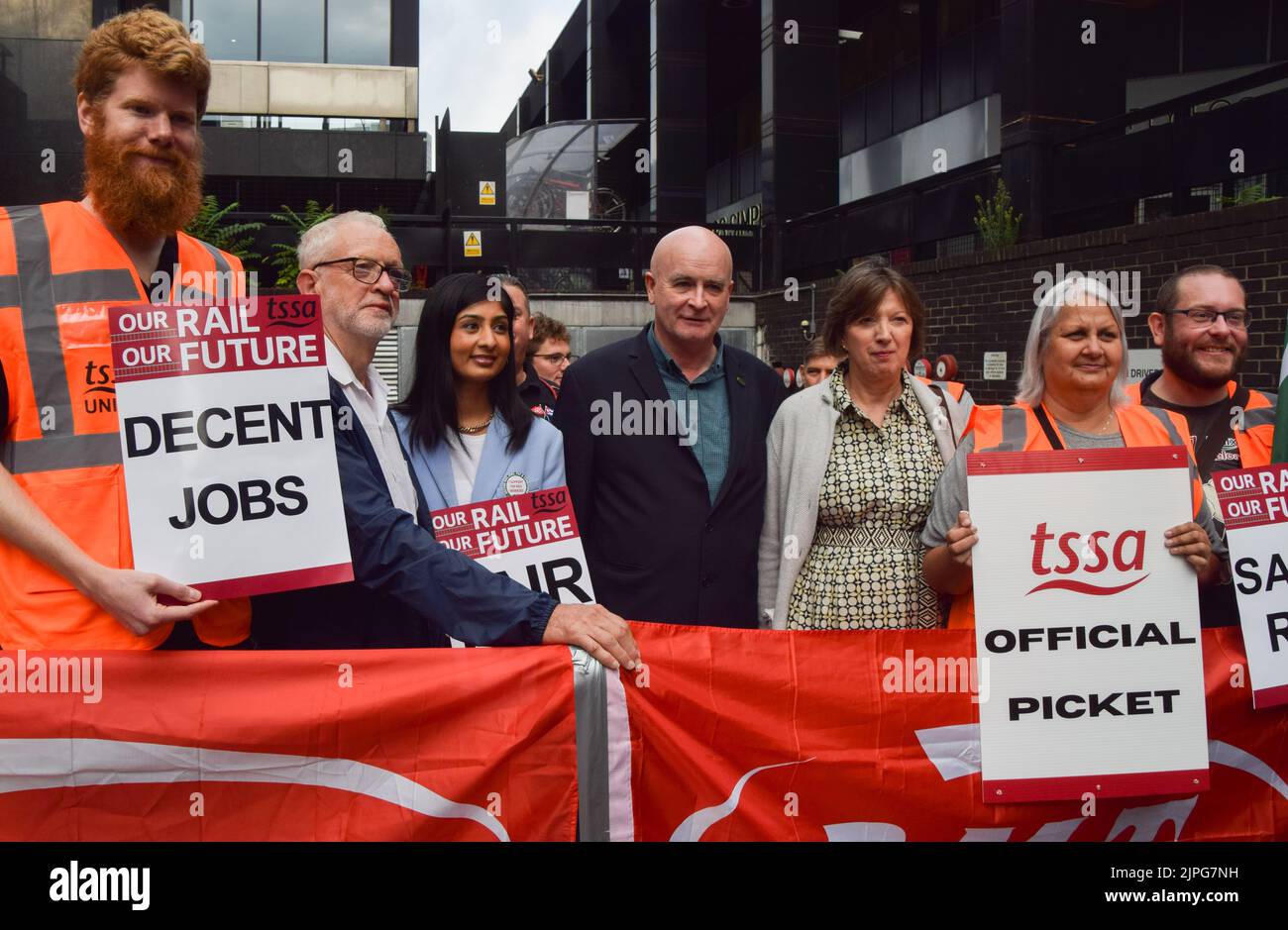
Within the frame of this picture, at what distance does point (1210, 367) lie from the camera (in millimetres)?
4078

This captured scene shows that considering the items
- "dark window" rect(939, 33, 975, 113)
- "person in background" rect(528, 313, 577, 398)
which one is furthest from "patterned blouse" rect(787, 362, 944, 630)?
"dark window" rect(939, 33, 975, 113)

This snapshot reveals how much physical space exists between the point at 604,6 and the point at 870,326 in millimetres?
24502

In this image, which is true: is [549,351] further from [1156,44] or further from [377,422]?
[1156,44]

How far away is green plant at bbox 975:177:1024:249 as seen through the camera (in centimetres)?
1157

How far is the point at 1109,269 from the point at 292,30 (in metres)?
24.1

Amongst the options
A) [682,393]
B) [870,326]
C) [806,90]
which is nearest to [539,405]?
[682,393]

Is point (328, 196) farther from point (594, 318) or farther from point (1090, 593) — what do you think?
point (1090, 593)

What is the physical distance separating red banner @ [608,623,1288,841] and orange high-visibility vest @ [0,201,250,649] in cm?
128

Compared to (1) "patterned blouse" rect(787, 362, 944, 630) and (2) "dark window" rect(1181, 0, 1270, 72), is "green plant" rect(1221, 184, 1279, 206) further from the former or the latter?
(2) "dark window" rect(1181, 0, 1270, 72)

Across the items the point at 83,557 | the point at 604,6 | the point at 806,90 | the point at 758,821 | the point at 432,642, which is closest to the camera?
the point at 83,557

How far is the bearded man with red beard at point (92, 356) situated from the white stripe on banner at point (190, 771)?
10.6 inches

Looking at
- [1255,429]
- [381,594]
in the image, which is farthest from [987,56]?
[381,594]

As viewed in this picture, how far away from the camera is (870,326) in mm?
3822

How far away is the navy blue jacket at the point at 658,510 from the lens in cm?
379
